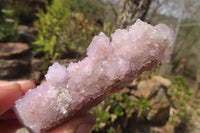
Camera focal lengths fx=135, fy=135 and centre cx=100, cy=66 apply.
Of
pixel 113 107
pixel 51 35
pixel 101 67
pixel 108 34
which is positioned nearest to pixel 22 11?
pixel 51 35

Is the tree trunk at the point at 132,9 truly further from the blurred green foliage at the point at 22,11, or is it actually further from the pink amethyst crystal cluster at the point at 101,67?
the blurred green foliage at the point at 22,11

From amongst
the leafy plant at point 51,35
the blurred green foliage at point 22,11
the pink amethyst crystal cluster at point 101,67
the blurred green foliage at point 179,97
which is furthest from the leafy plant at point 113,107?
the blurred green foliage at point 22,11

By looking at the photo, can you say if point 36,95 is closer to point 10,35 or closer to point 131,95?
→ point 131,95

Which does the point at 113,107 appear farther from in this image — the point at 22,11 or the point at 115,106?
the point at 22,11

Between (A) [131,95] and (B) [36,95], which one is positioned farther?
(A) [131,95]

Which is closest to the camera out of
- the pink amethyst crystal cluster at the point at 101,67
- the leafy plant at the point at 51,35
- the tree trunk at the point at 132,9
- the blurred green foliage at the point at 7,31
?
the pink amethyst crystal cluster at the point at 101,67

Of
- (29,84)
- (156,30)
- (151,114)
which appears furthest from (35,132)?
(151,114)
